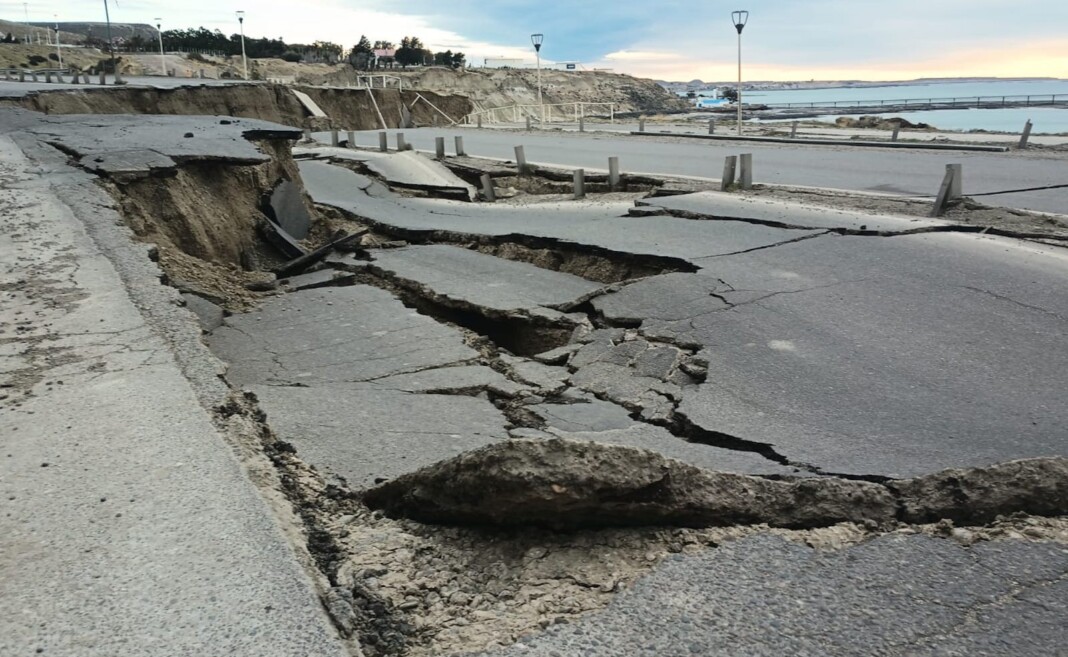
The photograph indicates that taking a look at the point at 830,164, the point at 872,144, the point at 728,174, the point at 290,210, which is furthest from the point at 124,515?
the point at 872,144

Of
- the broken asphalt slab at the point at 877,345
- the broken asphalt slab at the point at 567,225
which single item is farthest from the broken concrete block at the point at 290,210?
the broken asphalt slab at the point at 877,345

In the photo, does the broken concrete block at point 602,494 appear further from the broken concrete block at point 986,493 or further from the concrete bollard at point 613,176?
the concrete bollard at point 613,176

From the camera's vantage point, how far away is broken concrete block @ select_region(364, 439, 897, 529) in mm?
2719

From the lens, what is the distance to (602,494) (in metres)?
2.72

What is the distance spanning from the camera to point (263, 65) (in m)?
68.8

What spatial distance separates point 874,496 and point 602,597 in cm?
129

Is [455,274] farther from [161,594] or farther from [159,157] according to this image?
[161,594]

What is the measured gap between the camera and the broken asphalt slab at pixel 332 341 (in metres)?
5.36

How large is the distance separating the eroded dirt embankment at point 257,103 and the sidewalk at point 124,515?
1770 cm

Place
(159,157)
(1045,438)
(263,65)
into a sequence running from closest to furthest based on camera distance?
1. (1045,438)
2. (159,157)
3. (263,65)

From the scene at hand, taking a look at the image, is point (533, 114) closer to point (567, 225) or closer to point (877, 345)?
point (567, 225)

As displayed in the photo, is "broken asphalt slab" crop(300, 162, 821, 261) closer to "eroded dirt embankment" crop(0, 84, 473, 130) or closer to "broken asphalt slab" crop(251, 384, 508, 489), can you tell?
"broken asphalt slab" crop(251, 384, 508, 489)

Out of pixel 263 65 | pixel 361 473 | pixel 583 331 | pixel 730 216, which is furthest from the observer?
pixel 263 65

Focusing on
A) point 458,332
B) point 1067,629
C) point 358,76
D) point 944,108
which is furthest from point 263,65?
point 1067,629
